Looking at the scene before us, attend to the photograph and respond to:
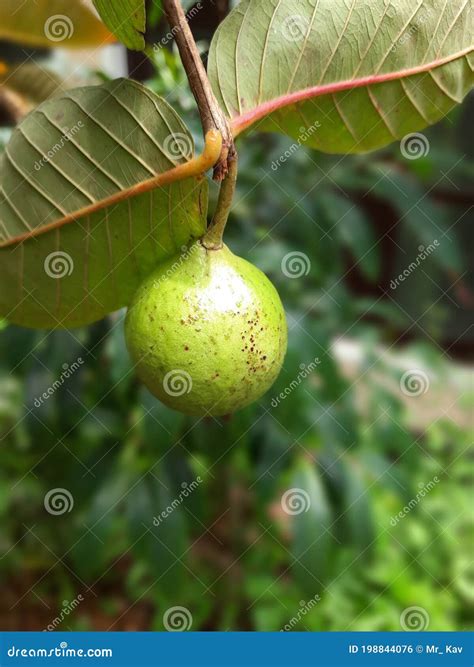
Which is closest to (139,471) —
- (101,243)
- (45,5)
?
(45,5)

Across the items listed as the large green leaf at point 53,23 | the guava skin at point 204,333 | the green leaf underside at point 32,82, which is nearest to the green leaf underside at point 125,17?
the guava skin at point 204,333

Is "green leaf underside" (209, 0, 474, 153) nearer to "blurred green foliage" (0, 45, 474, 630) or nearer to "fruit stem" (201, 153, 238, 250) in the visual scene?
"fruit stem" (201, 153, 238, 250)

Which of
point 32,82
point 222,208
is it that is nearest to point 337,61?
point 222,208

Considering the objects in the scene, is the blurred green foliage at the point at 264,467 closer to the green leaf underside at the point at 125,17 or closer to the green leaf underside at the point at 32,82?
the green leaf underside at the point at 32,82

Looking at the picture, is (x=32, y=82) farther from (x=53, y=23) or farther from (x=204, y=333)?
(x=204, y=333)

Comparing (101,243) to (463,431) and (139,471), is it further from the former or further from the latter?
(463,431)

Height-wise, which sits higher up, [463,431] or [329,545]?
[463,431]
